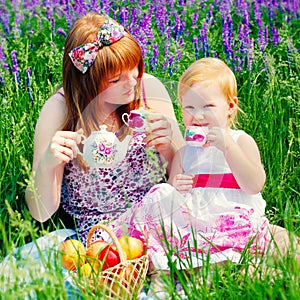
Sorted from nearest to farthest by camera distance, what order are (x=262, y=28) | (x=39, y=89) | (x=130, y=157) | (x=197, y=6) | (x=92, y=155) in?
(x=92, y=155), (x=130, y=157), (x=39, y=89), (x=262, y=28), (x=197, y=6)

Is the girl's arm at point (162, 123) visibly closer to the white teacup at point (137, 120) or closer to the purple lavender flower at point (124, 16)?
the white teacup at point (137, 120)

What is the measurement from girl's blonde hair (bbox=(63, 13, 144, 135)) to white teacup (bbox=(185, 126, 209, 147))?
387 millimetres

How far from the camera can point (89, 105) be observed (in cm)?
318

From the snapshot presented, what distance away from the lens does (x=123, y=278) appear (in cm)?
265

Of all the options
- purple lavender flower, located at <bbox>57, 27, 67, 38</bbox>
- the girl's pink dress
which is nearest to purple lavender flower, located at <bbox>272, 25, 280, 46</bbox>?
purple lavender flower, located at <bbox>57, 27, 67, 38</bbox>

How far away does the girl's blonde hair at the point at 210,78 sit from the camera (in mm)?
3088

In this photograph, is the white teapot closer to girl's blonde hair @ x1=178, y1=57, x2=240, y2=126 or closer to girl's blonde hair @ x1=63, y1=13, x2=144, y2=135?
girl's blonde hair @ x1=63, y1=13, x2=144, y2=135

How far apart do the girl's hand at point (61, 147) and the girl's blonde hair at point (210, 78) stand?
52 centimetres

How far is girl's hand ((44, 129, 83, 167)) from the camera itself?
2984mm

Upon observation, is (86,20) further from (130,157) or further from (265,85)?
(265,85)

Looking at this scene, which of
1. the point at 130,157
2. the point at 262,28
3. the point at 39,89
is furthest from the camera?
the point at 262,28

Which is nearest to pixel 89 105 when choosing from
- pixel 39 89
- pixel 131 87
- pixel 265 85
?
pixel 131 87

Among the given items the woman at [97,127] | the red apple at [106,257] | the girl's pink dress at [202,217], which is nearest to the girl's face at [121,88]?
the woman at [97,127]

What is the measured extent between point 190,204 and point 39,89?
56.1 inches
